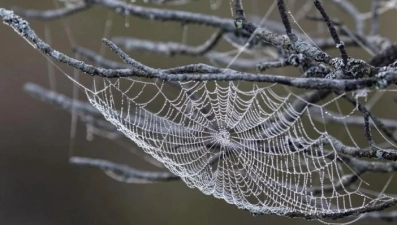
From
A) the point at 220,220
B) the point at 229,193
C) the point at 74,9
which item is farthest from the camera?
the point at 220,220

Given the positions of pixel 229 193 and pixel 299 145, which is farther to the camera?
pixel 229 193

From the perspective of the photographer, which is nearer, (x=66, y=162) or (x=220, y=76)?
(x=220, y=76)

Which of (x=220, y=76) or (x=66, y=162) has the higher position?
(x=66, y=162)

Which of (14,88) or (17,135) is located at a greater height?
(14,88)

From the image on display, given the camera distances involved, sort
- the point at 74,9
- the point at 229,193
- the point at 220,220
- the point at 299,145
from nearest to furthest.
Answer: the point at 299,145 → the point at 229,193 → the point at 74,9 → the point at 220,220

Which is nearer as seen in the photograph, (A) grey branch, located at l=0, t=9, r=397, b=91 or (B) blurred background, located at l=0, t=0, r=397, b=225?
(A) grey branch, located at l=0, t=9, r=397, b=91

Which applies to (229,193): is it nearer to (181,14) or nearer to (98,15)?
(181,14)

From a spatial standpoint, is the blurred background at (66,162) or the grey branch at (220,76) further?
the blurred background at (66,162)

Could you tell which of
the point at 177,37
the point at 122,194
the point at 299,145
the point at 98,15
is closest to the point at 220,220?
the point at 122,194
